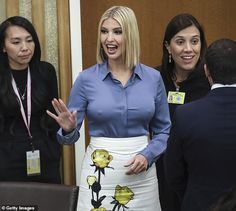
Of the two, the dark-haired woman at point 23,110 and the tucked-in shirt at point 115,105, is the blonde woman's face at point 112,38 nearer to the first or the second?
the tucked-in shirt at point 115,105

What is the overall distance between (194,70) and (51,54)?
1026mm

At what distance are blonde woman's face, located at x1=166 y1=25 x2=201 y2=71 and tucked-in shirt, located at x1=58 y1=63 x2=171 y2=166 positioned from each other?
1.40ft

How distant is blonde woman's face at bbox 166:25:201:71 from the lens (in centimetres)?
262

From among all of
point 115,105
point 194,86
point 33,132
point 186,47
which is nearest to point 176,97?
point 194,86

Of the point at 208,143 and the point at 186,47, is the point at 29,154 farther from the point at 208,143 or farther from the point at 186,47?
the point at 208,143

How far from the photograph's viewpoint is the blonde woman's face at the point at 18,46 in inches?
104

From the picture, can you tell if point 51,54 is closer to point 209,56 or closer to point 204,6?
point 204,6

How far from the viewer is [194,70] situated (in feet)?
8.55

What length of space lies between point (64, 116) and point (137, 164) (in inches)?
15.3

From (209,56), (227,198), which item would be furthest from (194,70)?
(227,198)

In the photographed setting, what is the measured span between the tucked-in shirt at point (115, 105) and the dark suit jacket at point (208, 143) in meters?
0.41

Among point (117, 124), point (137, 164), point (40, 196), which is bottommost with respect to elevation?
point (40, 196)

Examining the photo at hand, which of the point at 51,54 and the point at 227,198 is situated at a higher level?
the point at 51,54

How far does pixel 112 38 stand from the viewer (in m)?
2.19
